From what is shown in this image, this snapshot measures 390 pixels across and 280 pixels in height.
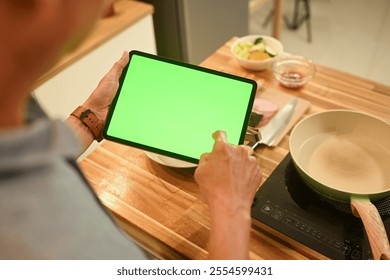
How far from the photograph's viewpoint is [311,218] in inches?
31.5

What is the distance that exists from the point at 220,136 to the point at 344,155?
335 millimetres

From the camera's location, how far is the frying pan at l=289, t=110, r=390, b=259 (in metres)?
0.79

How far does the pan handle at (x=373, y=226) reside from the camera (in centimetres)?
68

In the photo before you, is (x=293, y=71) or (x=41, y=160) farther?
(x=293, y=71)

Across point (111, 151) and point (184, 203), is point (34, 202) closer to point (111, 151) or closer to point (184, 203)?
point (184, 203)

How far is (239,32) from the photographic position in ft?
8.18

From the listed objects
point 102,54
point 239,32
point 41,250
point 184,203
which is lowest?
point 239,32

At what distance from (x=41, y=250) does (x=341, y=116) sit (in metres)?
0.76

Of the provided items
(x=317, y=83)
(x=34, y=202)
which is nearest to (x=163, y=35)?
(x=317, y=83)

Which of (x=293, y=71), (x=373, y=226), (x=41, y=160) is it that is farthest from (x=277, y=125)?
(x=41, y=160)

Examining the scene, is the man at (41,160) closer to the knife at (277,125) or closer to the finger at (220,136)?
the finger at (220,136)

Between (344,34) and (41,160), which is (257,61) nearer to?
(41,160)
